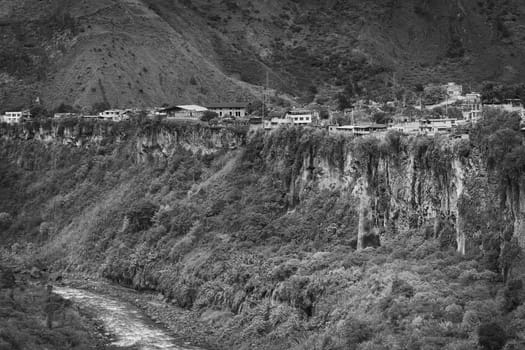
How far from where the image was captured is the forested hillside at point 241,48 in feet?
368

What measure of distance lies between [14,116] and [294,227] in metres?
52.6

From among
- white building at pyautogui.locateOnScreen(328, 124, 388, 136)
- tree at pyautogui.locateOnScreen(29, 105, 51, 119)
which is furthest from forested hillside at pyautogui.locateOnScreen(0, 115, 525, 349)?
tree at pyautogui.locateOnScreen(29, 105, 51, 119)

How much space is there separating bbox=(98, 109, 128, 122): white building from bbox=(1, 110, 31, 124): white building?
10279 millimetres

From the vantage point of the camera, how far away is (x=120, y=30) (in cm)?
11731

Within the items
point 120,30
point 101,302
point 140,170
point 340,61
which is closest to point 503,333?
point 101,302

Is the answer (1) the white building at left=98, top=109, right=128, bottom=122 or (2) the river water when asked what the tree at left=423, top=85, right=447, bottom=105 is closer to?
(1) the white building at left=98, top=109, right=128, bottom=122

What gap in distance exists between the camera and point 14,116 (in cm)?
10356

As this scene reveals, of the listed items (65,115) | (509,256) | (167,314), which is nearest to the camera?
(509,256)

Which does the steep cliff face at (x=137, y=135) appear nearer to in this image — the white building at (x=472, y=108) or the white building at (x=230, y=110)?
the white building at (x=230, y=110)

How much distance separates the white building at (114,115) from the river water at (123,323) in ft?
106

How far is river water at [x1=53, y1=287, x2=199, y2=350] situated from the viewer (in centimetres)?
5109

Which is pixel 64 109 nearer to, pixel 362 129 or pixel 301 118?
pixel 301 118

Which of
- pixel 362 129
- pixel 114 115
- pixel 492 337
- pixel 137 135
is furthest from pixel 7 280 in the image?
pixel 114 115

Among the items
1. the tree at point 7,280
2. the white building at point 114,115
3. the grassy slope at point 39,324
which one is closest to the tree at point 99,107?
the white building at point 114,115
